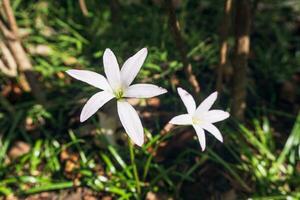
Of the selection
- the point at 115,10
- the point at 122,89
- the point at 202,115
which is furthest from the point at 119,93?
the point at 115,10

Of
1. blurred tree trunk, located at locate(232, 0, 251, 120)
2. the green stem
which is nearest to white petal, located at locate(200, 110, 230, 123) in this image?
blurred tree trunk, located at locate(232, 0, 251, 120)

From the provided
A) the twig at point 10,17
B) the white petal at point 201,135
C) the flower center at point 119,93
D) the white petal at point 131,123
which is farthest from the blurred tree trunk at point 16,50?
the white petal at point 201,135

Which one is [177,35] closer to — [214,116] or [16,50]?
[214,116]

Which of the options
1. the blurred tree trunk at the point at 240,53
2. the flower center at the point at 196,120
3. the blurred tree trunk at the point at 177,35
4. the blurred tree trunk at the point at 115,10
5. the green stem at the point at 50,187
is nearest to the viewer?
the flower center at the point at 196,120

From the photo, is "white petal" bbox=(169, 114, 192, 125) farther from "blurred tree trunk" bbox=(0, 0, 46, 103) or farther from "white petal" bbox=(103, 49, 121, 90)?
"blurred tree trunk" bbox=(0, 0, 46, 103)

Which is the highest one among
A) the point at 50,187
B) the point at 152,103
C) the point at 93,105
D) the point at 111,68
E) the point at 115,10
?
the point at 115,10

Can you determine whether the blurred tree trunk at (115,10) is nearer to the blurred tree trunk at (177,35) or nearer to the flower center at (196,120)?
the blurred tree trunk at (177,35)

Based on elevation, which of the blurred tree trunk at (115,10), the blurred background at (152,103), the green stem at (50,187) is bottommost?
the green stem at (50,187)

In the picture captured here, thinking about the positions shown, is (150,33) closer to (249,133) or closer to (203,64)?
(203,64)
